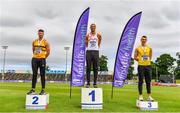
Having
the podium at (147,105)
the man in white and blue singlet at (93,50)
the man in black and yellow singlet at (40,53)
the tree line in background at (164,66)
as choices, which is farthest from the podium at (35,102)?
the tree line in background at (164,66)

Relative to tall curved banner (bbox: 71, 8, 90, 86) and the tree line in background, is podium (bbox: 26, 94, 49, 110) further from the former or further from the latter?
the tree line in background

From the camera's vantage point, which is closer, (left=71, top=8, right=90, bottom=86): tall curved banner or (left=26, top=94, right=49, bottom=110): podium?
(left=26, top=94, right=49, bottom=110): podium

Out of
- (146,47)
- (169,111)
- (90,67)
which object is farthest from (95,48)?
(169,111)

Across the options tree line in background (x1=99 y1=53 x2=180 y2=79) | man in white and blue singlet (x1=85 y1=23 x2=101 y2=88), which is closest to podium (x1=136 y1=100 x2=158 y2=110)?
man in white and blue singlet (x1=85 y1=23 x2=101 y2=88)

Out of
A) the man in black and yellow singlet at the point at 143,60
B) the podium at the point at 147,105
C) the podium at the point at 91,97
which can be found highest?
the man in black and yellow singlet at the point at 143,60

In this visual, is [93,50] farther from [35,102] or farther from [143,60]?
[35,102]

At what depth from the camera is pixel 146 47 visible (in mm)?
12008

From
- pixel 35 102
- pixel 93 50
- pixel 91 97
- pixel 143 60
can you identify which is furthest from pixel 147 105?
pixel 35 102

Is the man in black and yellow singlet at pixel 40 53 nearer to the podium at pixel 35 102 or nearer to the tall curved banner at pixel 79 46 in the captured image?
the podium at pixel 35 102

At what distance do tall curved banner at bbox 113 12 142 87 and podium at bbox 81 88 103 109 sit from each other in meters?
3.84

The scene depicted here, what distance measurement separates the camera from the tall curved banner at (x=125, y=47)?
→ 14.7 m

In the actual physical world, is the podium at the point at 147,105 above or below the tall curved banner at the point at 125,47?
below

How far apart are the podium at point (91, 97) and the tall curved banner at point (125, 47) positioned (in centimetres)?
384

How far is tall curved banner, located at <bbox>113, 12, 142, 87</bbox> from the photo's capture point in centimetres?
1471
